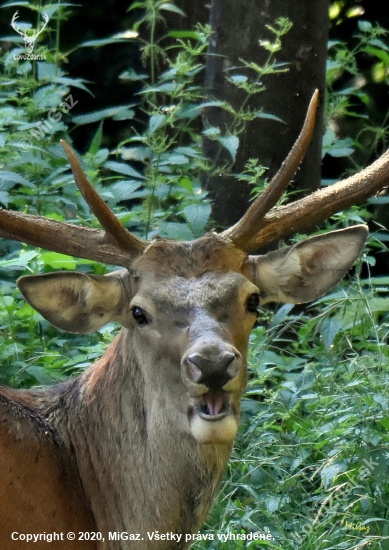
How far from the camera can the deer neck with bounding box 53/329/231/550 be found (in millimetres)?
4211

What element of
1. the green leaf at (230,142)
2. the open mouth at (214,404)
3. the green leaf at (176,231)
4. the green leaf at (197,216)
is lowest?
the green leaf at (176,231)

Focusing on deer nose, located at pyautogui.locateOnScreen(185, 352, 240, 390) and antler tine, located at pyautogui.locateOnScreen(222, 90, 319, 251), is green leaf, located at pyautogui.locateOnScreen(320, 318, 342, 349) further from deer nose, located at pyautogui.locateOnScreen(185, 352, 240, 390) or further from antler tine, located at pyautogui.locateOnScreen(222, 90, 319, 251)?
deer nose, located at pyautogui.locateOnScreen(185, 352, 240, 390)

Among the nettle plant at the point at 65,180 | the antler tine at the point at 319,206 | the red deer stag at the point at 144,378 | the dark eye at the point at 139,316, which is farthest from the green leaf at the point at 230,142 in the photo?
the dark eye at the point at 139,316

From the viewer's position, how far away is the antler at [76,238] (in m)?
4.46

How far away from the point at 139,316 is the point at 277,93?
10.2 feet

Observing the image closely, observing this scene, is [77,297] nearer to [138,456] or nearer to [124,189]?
[138,456]

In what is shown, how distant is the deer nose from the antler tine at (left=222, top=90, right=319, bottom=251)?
2.61 feet

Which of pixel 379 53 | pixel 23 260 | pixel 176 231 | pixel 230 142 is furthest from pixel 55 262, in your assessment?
pixel 379 53

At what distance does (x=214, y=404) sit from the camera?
12.9 ft

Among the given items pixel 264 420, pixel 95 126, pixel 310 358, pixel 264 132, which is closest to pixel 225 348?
pixel 264 420

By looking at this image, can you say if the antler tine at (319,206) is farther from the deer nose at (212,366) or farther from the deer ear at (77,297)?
the deer nose at (212,366)

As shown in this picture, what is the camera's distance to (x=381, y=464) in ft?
15.9

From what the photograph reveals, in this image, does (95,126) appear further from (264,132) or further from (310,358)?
(310,358)

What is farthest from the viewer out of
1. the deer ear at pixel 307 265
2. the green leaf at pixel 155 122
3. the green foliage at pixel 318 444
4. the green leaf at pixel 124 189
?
the green leaf at pixel 124 189
